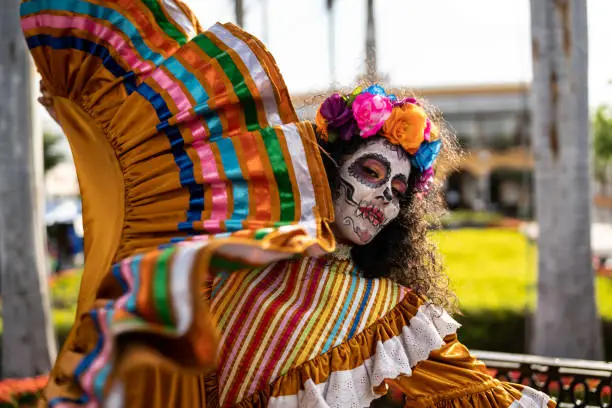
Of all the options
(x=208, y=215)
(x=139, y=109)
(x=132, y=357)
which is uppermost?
(x=139, y=109)

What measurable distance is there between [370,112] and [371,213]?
0.29m

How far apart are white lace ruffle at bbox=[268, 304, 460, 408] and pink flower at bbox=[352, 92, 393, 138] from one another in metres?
0.56

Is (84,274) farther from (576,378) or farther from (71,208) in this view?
(71,208)

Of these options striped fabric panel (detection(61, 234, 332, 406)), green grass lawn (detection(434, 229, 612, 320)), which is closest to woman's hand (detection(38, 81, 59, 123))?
striped fabric panel (detection(61, 234, 332, 406))

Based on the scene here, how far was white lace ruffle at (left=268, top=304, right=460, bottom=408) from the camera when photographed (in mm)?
1769

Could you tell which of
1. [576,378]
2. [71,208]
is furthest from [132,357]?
[71,208]

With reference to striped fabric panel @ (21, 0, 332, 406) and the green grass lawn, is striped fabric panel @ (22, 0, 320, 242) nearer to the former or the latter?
striped fabric panel @ (21, 0, 332, 406)

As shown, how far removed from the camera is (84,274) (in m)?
1.71

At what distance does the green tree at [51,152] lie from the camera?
65.1ft

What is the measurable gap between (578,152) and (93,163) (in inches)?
131

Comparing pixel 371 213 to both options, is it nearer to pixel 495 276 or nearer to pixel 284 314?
pixel 284 314

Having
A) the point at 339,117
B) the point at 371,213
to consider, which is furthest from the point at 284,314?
the point at 339,117

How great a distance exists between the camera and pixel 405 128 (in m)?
1.95

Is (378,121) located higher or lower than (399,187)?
higher
